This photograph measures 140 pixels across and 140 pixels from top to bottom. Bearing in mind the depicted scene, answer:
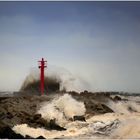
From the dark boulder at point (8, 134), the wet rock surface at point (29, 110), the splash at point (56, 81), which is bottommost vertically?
the dark boulder at point (8, 134)

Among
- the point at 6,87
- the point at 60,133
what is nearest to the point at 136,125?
the point at 60,133

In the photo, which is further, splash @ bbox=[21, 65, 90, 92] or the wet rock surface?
splash @ bbox=[21, 65, 90, 92]

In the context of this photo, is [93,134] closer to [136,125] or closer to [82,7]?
[136,125]

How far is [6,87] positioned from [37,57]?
15.2 inches

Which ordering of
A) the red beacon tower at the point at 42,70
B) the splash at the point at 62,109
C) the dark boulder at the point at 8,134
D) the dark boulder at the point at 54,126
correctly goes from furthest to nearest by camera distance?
the red beacon tower at the point at 42,70, the splash at the point at 62,109, the dark boulder at the point at 54,126, the dark boulder at the point at 8,134

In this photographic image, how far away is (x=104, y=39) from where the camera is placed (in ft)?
10.6

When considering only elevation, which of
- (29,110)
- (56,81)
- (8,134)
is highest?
(56,81)

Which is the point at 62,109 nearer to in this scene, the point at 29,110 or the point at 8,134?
the point at 29,110

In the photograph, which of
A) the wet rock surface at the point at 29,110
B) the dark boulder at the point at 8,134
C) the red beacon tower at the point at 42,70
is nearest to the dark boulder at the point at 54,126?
the wet rock surface at the point at 29,110

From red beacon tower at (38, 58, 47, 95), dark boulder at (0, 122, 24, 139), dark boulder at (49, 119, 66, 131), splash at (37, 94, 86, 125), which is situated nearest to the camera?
dark boulder at (0, 122, 24, 139)

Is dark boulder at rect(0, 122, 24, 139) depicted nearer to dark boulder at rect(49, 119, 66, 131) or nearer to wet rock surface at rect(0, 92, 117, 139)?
wet rock surface at rect(0, 92, 117, 139)

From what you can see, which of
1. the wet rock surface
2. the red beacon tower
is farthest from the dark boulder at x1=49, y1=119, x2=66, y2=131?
the red beacon tower

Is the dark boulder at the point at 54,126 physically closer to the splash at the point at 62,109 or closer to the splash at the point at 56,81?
the splash at the point at 62,109

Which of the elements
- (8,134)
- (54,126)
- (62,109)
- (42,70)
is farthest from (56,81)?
(8,134)
